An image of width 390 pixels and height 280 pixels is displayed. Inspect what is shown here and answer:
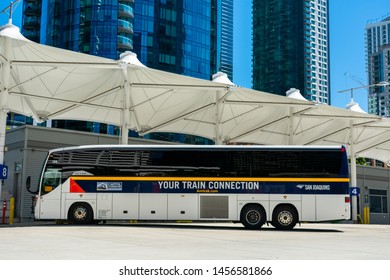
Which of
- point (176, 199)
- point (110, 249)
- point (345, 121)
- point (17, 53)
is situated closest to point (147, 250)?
point (110, 249)

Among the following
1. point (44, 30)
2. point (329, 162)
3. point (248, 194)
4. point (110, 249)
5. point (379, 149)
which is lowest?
point (110, 249)

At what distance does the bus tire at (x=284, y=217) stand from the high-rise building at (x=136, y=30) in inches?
2656

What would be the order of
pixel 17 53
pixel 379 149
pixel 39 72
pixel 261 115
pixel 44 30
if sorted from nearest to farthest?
pixel 17 53, pixel 39 72, pixel 261 115, pixel 379 149, pixel 44 30

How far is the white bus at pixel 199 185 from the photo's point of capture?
22094 millimetres

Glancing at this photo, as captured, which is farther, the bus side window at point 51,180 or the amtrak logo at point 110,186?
the bus side window at point 51,180

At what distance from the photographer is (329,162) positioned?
72.5 ft

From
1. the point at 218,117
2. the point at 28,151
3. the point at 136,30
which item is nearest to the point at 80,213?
the point at 28,151

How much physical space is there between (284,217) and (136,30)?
263 feet

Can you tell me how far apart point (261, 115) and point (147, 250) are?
26.6m

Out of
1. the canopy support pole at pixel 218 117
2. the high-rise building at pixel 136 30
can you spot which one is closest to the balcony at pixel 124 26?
the high-rise building at pixel 136 30

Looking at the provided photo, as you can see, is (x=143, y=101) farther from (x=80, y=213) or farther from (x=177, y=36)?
(x=177, y=36)

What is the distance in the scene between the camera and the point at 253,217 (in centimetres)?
2223

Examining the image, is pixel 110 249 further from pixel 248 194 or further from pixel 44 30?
pixel 44 30

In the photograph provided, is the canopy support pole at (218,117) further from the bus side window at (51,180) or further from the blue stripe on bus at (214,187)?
the bus side window at (51,180)
